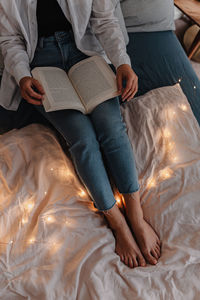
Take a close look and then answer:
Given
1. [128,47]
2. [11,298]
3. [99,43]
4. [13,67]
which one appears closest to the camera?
[11,298]

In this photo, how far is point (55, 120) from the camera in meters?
0.87

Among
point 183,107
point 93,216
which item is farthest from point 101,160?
point 183,107

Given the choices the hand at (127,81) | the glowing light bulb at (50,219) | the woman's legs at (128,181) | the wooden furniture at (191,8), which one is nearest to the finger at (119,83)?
the hand at (127,81)

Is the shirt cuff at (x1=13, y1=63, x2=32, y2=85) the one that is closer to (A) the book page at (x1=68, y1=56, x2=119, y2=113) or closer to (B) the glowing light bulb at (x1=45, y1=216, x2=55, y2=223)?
(A) the book page at (x1=68, y1=56, x2=119, y2=113)

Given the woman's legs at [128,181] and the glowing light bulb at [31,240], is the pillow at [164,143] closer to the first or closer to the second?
the woman's legs at [128,181]

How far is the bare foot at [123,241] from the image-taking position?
769mm

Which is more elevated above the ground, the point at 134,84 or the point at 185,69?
the point at 134,84

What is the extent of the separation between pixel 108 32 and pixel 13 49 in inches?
15.0

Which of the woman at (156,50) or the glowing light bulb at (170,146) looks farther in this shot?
A: the woman at (156,50)

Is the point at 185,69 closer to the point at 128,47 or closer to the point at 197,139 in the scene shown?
the point at 128,47

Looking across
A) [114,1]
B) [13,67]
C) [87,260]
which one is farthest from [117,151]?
[114,1]

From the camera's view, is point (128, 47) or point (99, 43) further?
point (128, 47)

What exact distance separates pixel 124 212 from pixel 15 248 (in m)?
0.38

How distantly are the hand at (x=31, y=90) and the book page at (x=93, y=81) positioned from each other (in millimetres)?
147
